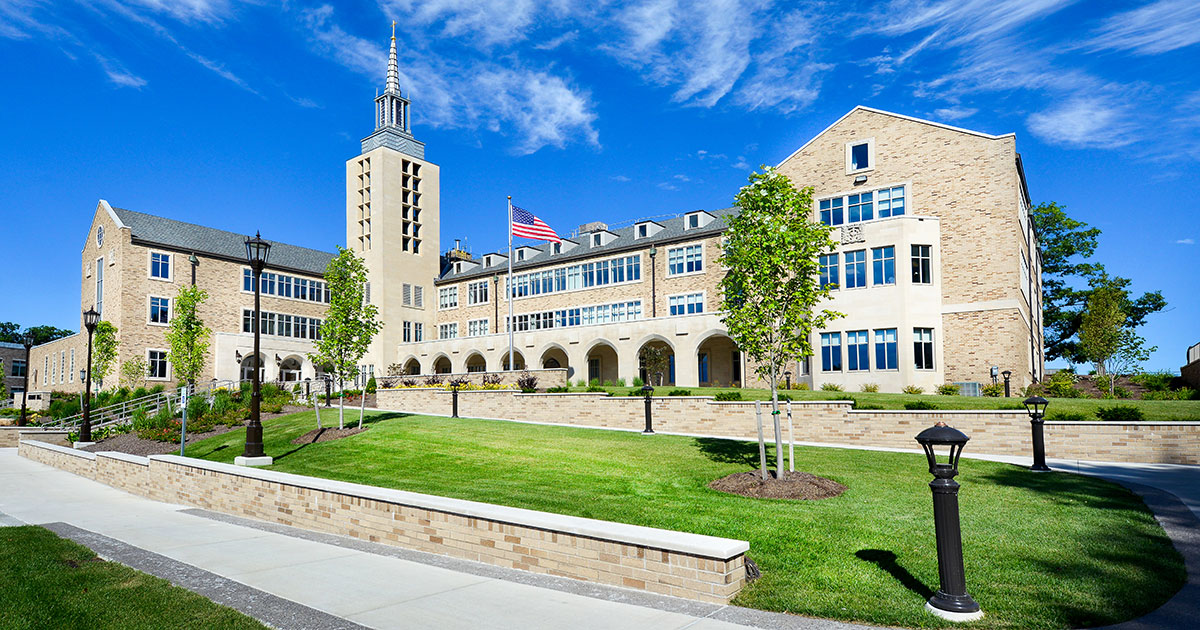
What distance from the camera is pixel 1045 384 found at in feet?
97.3

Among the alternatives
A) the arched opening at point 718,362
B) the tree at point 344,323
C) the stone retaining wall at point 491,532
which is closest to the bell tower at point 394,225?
the arched opening at point 718,362

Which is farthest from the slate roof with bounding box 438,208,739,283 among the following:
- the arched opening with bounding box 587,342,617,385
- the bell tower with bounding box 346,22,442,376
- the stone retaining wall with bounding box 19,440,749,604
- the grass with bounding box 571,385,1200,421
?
the stone retaining wall with bounding box 19,440,749,604

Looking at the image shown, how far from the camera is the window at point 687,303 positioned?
3903 cm

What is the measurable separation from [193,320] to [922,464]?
36697 mm

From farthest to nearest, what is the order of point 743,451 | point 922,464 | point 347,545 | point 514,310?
point 514,310
point 743,451
point 922,464
point 347,545

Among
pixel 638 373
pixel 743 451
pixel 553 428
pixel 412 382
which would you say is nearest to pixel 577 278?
pixel 638 373

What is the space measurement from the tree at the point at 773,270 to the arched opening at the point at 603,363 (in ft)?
101

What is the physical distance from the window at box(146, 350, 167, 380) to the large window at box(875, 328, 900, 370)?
40572mm

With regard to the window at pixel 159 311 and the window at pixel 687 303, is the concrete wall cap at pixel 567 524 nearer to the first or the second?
the window at pixel 687 303

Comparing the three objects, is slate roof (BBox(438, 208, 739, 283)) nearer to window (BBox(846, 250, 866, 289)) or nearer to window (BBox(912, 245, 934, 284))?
window (BBox(846, 250, 866, 289))

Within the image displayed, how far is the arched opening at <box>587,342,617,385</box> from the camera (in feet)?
142

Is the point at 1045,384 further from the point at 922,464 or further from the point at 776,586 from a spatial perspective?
the point at 776,586

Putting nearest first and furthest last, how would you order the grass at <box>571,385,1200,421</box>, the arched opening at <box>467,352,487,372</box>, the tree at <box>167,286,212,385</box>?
the grass at <box>571,385,1200,421</box> < the tree at <box>167,286,212,385</box> < the arched opening at <box>467,352,487,372</box>

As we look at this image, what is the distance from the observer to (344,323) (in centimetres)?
2136
